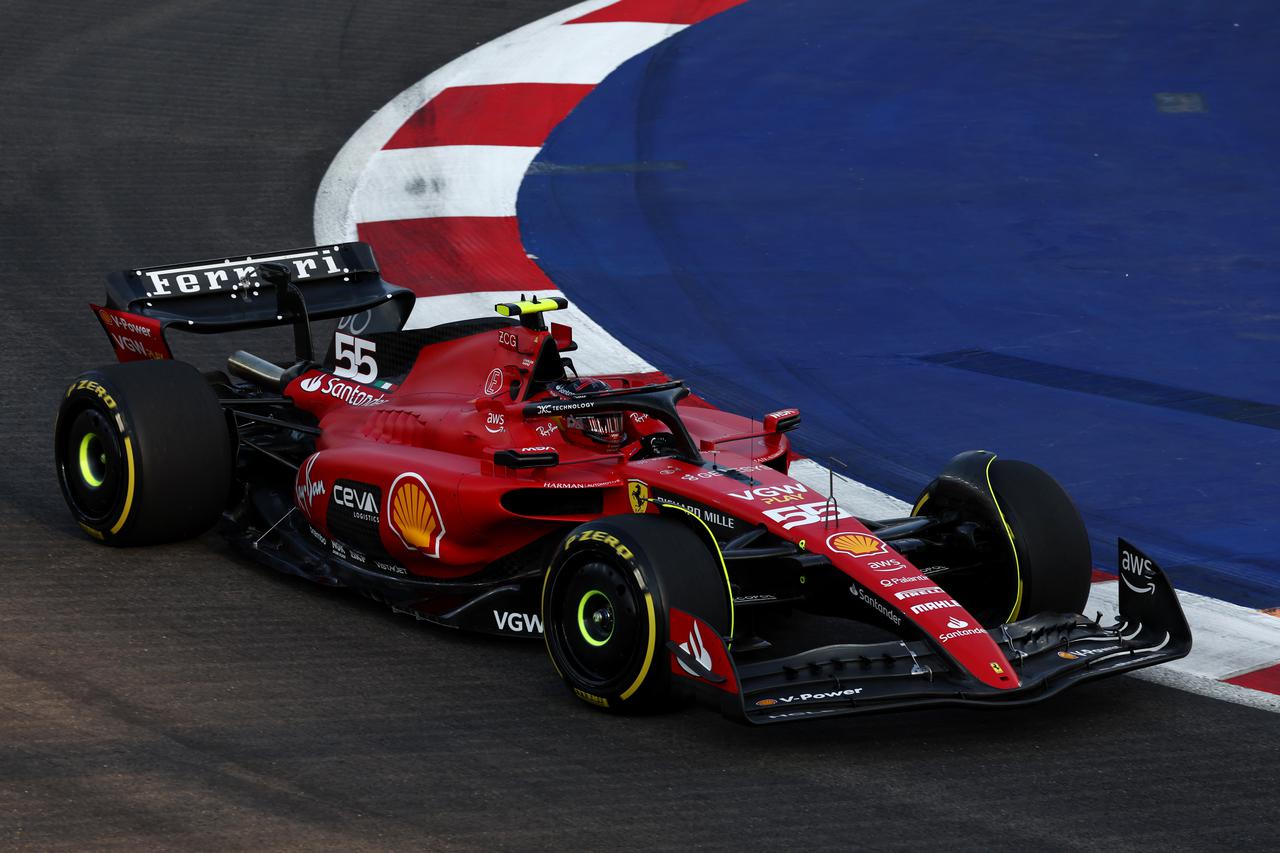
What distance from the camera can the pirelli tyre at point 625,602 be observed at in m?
6.04

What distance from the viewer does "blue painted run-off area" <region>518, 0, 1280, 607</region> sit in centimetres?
934

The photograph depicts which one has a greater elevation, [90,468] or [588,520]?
[90,468]

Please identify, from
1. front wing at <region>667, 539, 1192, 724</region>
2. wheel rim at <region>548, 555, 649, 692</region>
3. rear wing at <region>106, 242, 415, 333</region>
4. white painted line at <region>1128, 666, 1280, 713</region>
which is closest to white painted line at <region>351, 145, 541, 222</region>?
rear wing at <region>106, 242, 415, 333</region>

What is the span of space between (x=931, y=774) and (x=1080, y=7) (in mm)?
12783

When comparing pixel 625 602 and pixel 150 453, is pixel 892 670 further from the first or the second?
pixel 150 453

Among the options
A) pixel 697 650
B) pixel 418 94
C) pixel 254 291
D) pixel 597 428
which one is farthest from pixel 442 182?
pixel 697 650

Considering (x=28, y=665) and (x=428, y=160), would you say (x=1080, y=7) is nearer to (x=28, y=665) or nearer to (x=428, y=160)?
(x=428, y=160)

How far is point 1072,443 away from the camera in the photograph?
9.33 metres

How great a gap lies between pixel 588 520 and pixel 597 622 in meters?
0.66

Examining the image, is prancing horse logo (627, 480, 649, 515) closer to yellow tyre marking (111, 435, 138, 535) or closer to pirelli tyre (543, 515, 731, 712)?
pirelli tyre (543, 515, 731, 712)

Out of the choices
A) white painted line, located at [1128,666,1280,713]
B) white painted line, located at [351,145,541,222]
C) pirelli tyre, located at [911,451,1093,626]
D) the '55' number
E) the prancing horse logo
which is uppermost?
white painted line, located at [351,145,541,222]

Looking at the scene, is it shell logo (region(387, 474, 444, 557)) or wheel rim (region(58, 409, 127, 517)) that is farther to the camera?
wheel rim (region(58, 409, 127, 517))

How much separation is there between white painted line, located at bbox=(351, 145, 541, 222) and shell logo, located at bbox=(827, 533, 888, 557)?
21.1 feet

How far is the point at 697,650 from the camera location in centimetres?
592
